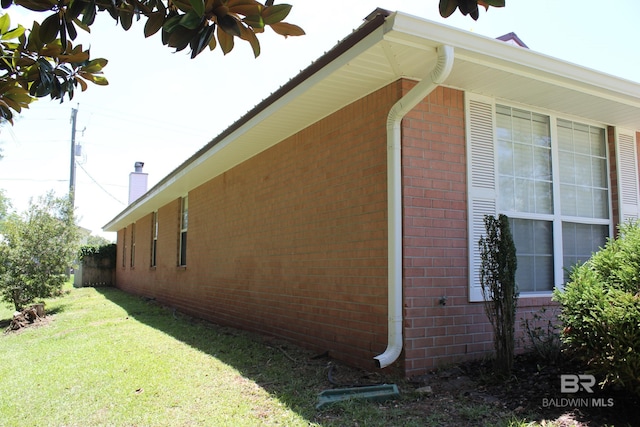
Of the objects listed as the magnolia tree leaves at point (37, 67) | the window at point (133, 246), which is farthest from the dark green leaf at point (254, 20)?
the window at point (133, 246)

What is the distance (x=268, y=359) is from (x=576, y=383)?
361cm

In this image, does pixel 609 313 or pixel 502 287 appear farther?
pixel 502 287

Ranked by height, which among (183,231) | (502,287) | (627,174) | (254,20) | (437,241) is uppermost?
(627,174)

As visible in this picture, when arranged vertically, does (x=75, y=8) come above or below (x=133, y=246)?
above

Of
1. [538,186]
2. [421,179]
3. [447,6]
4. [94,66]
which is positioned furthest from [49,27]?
[538,186]

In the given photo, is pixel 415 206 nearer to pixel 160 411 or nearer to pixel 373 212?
pixel 373 212

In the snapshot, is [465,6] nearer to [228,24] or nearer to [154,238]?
[228,24]

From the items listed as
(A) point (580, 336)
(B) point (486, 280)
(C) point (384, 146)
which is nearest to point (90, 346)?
(C) point (384, 146)

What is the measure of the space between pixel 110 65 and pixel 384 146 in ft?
9.88

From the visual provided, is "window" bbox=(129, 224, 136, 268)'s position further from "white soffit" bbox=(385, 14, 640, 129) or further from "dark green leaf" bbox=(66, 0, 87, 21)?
"dark green leaf" bbox=(66, 0, 87, 21)

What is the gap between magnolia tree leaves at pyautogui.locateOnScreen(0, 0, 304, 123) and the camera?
6.06 feet

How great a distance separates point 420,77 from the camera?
5.11m

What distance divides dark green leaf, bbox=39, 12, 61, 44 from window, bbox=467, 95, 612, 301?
437 centimetres

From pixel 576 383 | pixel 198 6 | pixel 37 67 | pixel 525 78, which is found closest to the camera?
pixel 198 6
